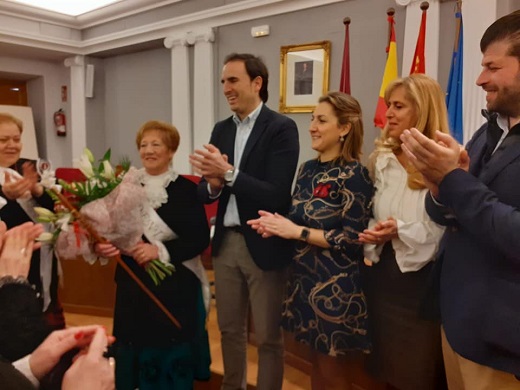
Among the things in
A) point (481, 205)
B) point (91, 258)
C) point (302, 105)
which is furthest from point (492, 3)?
point (91, 258)

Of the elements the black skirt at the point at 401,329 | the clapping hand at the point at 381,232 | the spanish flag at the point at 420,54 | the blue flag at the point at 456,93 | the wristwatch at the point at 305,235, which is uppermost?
the spanish flag at the point at 420,54

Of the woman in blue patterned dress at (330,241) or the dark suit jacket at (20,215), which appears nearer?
the woman in blue patterned dress at (330,241)

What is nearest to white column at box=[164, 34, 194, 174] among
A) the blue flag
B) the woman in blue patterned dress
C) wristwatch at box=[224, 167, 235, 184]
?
the blue flag

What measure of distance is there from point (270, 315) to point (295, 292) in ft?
0.66

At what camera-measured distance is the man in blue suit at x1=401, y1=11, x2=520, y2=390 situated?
1.12 metres

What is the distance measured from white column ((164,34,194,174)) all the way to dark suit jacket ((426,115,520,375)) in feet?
14.6

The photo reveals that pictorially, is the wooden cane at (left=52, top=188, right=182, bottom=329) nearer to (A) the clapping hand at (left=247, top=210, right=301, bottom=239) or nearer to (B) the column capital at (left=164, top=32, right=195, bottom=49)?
(A) the clapping hand at (left=247, top=210, right=301, bottom=239)

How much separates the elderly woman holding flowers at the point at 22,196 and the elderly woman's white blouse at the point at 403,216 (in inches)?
57.1

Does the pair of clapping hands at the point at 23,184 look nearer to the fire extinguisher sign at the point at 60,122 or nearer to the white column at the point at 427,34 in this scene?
the white column at the point at 427,34

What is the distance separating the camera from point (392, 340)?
5.84ft

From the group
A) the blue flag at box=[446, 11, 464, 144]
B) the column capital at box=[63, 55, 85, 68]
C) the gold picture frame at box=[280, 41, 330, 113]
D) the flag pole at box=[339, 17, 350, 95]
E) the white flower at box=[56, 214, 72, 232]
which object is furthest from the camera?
the column capital at box=[63, 55, 85, 68]

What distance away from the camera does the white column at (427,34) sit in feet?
11.5

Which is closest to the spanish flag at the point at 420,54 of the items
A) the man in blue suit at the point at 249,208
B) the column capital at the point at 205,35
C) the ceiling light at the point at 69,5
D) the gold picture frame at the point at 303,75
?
the gold picture frame at the point at 303,75

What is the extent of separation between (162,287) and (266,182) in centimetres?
64
